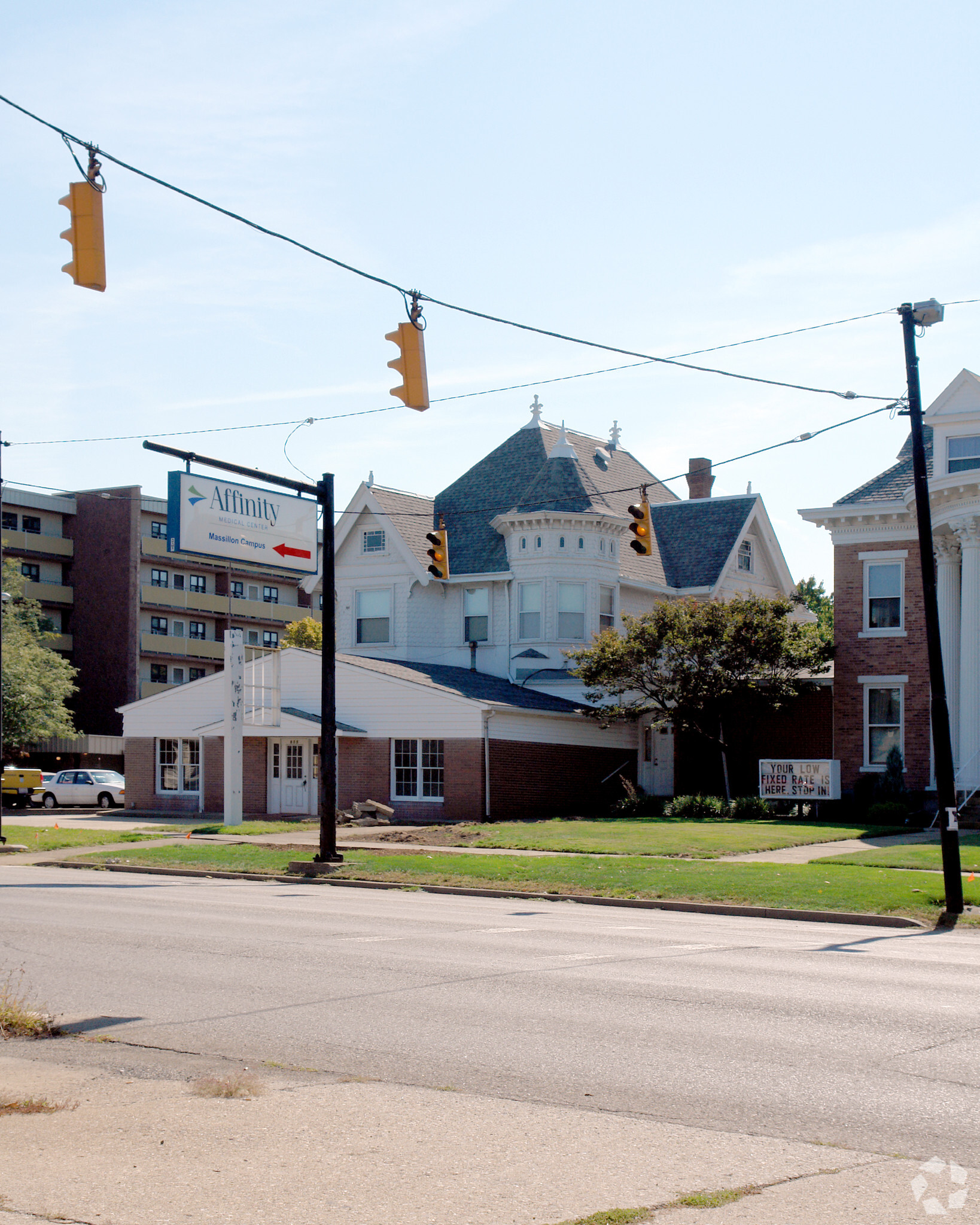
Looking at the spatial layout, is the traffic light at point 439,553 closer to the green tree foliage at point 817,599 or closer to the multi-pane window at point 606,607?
the multi-pane window at point 606,607

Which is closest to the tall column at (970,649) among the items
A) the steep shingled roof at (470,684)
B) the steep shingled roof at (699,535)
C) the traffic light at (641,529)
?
the steep shingled roof at (470,684)

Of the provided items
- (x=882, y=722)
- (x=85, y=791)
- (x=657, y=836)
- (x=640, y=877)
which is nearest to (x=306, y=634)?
(x=85, y=791)

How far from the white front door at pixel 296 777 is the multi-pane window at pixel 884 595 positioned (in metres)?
16.6

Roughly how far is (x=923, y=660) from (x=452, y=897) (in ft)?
68.6

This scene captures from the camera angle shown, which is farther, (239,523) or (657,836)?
(657,836)

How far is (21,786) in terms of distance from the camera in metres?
50.9

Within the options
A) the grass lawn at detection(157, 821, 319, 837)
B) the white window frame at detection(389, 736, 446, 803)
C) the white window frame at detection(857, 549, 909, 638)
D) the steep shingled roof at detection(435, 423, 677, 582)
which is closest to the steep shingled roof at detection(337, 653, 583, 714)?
the white window frame at detection(389, 736, 446, 803)

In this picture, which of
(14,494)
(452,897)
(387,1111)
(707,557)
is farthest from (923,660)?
(14,494)

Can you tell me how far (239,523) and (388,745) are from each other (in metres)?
14.6

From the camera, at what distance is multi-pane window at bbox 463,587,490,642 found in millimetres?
44125

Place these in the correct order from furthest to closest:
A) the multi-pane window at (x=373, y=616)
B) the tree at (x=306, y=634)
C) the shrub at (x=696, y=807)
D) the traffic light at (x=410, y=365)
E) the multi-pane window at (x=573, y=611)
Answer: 1. the tree at (x=306, y=634)
2. the multi-pane window at (x=373, y=616)
3. the multi-pane window at (x=573, y=611)
4. the shrub at (x=696, y=807)
5. the traffic light at (x=410, y=365)

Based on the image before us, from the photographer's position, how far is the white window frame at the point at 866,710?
3691cm

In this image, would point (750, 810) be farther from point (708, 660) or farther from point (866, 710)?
point (866, 710)

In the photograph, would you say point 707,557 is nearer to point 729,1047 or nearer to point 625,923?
point 625,923
